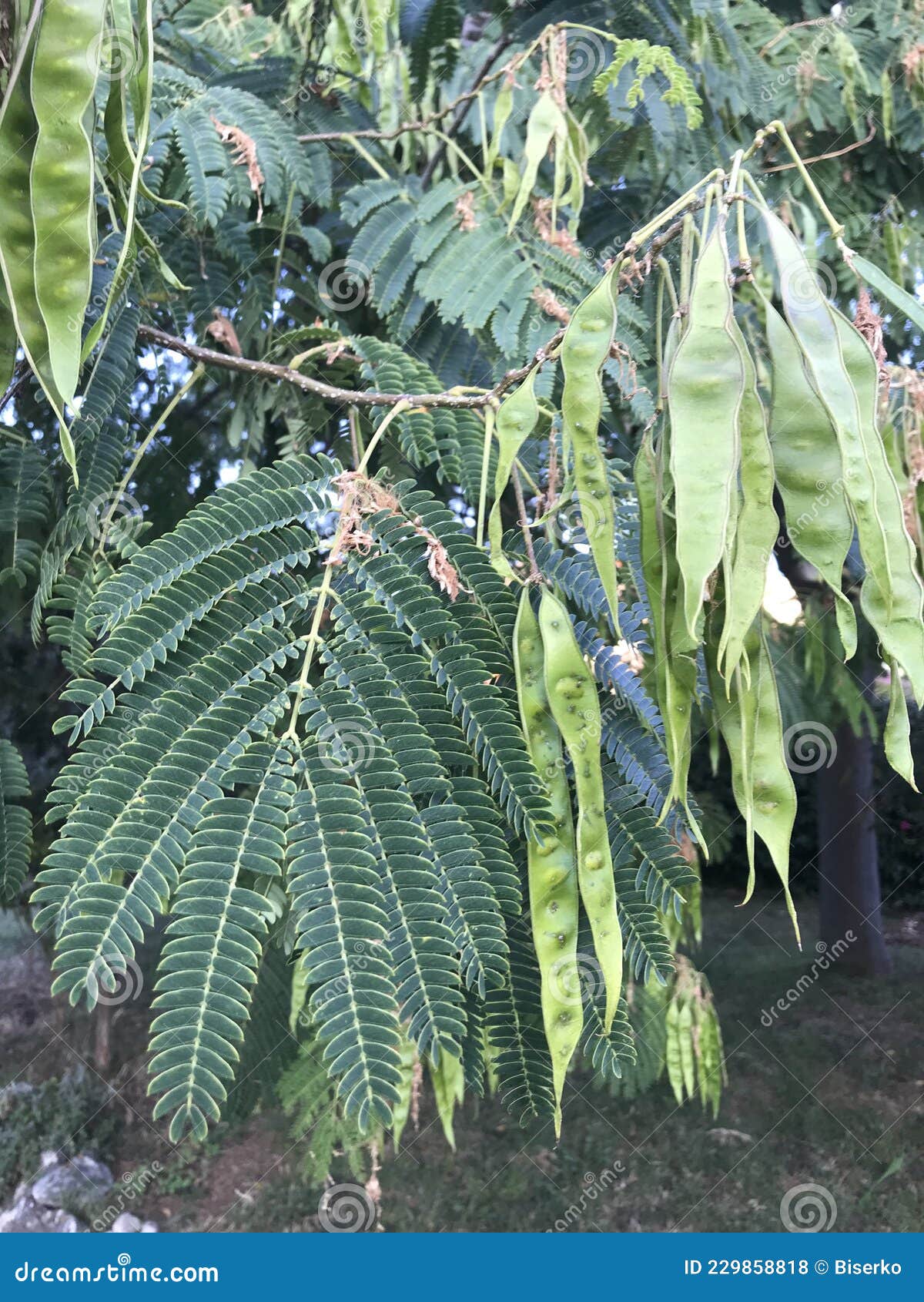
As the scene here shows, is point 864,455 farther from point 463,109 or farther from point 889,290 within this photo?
point 463,109

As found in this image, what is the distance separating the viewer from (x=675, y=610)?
701 millimetres

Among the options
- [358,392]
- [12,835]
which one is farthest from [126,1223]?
[358,392]

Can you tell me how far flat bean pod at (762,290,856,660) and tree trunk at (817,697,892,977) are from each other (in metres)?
4.82

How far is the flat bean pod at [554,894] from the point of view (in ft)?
2.68

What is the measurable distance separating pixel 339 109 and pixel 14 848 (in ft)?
5.07

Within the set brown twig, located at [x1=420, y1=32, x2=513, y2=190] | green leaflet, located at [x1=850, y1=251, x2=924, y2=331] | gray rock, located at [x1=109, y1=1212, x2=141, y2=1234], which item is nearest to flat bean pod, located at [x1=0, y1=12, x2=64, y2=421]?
green leaflet, located at [x1=850, y1=251, x2=924, y2=331]

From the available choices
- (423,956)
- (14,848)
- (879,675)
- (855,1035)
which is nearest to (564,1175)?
(855,1035)

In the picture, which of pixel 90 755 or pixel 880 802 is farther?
pixel 880 802

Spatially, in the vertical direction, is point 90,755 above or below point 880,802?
above

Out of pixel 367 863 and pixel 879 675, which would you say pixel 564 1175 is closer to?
pixel 879 675

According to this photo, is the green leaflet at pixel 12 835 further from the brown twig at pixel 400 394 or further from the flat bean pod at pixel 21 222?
the flat bean pod at pixel 21 222

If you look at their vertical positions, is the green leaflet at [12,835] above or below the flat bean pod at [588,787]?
below

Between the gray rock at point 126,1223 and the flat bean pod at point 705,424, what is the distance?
12.7 ft

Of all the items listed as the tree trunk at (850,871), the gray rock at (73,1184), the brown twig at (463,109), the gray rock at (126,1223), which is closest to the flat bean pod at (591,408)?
the brown twig at (463,109)
